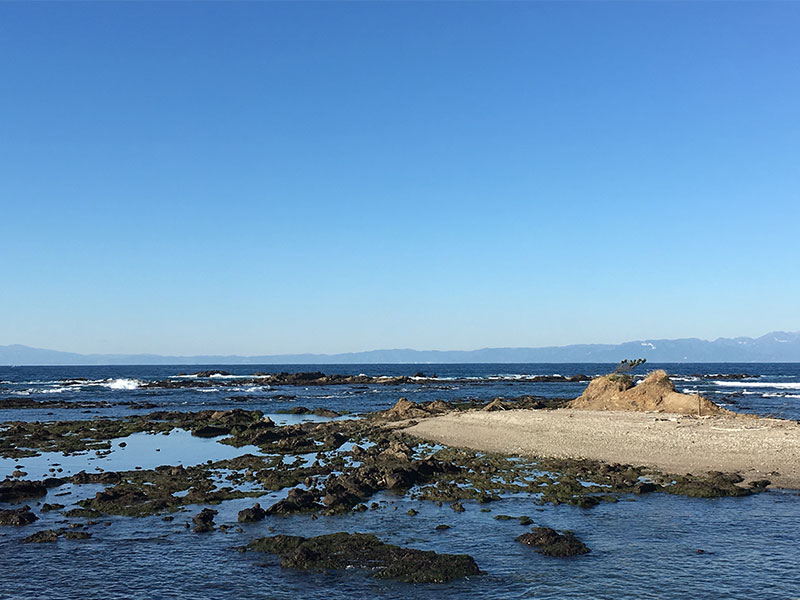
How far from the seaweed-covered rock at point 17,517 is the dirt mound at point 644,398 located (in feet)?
155

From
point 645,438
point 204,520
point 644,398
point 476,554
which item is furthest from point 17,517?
point 644,398

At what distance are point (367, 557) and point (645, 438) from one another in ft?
86.2

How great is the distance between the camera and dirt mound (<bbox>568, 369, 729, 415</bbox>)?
2041 inches

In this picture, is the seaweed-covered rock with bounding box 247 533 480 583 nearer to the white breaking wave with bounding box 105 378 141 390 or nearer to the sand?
the sand

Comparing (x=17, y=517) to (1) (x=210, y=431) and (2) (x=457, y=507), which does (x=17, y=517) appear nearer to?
(2) (x=457, y=507)

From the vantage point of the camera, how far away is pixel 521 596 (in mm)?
15773

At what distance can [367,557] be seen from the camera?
1886 centimetres

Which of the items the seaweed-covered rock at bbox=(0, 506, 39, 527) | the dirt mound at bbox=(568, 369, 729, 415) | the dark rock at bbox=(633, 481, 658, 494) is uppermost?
the dirt mound at bbox=(568, 369, 729, 415)

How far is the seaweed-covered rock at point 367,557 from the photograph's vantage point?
1745cm

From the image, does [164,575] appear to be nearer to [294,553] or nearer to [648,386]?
[294,553]

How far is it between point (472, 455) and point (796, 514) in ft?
56.7

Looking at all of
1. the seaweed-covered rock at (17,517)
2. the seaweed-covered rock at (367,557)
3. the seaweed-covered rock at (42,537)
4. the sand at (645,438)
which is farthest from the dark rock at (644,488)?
the seaweed-covered rock at (17,517)

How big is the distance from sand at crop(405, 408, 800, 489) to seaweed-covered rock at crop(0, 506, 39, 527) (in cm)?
2511

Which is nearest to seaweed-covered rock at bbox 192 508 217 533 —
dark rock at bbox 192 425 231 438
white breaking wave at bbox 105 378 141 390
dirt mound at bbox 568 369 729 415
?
dark rock at bbox 192 425 231 438
